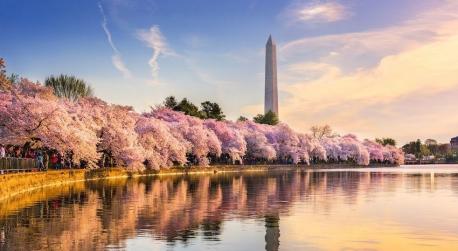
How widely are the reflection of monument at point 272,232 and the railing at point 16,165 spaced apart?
65.9 feet

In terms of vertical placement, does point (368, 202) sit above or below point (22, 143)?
below

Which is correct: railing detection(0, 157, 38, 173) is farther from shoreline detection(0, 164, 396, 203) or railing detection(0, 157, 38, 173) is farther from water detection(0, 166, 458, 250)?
water detection(0, 166, 458, 250)

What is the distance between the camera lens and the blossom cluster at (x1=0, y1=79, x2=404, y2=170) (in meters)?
59.5

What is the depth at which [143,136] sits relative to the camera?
8956 centimetres

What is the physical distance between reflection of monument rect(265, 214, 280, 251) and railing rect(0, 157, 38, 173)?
2008cm

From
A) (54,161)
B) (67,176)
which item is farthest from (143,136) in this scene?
(67,176)

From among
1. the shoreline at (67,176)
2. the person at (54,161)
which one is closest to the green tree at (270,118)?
the shoreline at (67,176)

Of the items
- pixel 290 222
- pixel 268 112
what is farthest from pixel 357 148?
pixel 290 222

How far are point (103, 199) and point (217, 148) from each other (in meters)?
75.8

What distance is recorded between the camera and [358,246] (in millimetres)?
20953

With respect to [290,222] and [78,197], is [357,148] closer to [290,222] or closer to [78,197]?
[78,197]

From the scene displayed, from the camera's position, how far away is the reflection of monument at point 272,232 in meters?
20.6

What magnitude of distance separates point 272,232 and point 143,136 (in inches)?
2646

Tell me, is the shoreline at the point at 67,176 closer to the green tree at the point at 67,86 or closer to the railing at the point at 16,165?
the railing at the point at 16,165
